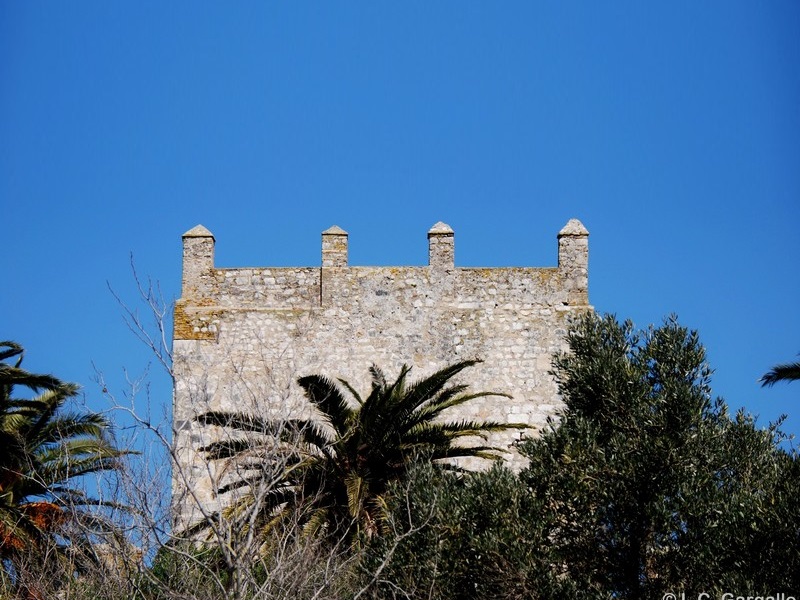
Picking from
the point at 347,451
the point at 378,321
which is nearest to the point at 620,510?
the point at 347,451

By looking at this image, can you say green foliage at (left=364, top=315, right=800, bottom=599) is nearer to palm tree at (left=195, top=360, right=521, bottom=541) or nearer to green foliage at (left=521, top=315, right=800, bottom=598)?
green foliage at (left=521, top=315, right=800, bottom=598)

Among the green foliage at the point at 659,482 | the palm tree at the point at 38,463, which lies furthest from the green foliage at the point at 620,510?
the palm tree at the point at 38,463

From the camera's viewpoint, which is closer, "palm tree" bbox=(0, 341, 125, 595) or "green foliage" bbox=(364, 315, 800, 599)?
"green foliage" bbox=(364, 315, 800, 599)

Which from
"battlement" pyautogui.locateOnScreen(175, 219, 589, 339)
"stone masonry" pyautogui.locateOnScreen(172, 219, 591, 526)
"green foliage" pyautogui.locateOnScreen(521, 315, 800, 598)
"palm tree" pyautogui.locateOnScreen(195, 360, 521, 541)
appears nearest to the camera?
"green foliage" pyautogui.locateOnScreen(521, 315, 800, 598)

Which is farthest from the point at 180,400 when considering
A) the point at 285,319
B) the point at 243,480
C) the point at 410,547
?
the point at 410,547

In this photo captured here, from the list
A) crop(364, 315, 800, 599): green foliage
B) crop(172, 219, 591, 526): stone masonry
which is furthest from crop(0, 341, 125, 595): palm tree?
crop(364, 315, 800, 599): green foliage

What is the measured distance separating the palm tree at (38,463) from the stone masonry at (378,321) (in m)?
1.79

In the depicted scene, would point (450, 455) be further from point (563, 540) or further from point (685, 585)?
point (685, 585)

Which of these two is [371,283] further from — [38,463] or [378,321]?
[38,463]

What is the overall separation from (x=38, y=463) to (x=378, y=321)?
5706mm

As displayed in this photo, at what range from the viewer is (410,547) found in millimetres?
15055

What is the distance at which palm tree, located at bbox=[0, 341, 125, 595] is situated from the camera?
18688 millimetres

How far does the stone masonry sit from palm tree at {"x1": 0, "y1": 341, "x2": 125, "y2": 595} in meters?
1.79

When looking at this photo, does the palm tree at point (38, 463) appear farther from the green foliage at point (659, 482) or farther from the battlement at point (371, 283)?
the green foliage at point (659, 482)
